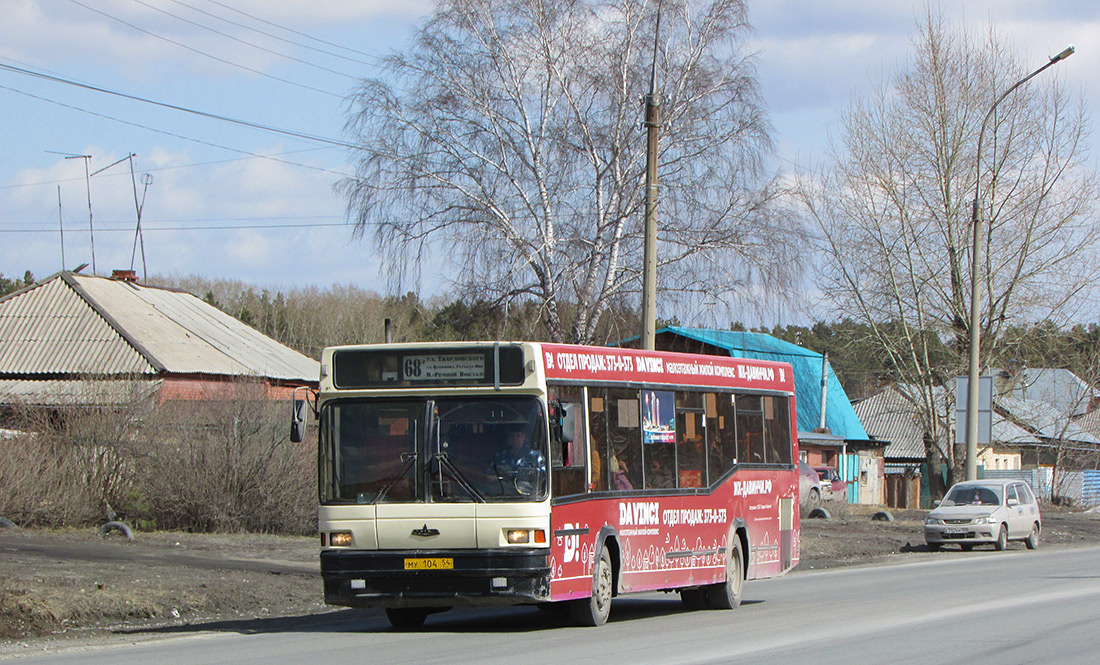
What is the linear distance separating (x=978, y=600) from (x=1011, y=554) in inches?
497

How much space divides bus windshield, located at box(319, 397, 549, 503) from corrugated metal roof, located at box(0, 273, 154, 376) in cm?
2683

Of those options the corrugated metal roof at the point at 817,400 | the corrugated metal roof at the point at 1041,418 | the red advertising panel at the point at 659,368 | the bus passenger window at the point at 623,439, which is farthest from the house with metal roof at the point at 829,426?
the bus passenger window at the point at 623,439

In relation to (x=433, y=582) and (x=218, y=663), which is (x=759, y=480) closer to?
(x=433, y=582)

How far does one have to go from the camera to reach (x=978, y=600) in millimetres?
15914

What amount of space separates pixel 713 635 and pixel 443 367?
3.69 meters

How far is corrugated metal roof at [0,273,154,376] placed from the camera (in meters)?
38.4

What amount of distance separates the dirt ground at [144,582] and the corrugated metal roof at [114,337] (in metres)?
16.4

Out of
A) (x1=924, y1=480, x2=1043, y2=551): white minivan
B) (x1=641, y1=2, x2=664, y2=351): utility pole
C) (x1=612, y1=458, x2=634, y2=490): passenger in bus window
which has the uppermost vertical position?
(x1=641, y1=2, x2=664, y2=351): utility pole

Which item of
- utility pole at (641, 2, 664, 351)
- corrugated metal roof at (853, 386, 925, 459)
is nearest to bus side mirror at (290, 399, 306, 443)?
utility pole at (641, 2, 664, 351)

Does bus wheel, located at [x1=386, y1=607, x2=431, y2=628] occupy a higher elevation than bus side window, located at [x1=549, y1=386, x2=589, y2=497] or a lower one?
lower

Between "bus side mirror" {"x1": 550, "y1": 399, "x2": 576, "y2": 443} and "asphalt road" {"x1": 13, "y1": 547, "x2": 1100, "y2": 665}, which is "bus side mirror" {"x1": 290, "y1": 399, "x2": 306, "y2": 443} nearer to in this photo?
"asphalt road" {"x1": 13, "y1": 547, "x2": 1100, "y2": 665}

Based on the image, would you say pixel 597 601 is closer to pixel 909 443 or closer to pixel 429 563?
pixel 429 563

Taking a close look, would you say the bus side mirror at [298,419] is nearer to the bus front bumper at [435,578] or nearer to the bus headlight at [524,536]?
the bus front bumper at [435,578]

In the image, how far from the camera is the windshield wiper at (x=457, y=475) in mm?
11930
